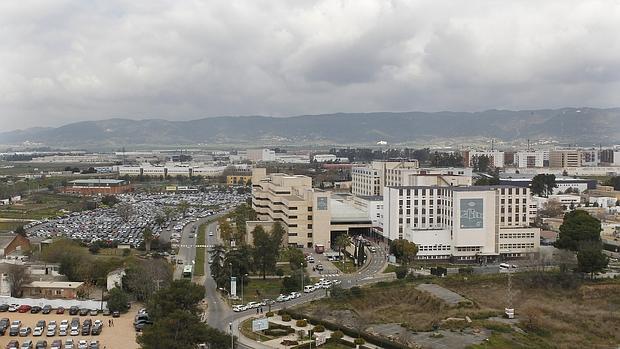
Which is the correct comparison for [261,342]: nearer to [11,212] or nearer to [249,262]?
[249,262]

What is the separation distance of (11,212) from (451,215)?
33146 millimetres

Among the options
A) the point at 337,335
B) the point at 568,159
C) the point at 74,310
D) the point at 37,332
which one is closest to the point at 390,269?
the point at 337,335

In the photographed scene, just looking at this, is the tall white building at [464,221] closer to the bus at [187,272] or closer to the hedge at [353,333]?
the bus at [187,272]

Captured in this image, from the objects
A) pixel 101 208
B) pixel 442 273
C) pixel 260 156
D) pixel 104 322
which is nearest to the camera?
pixel 104 322

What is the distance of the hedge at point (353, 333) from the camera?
707 inches

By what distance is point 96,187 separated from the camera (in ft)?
218

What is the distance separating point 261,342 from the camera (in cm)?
1850

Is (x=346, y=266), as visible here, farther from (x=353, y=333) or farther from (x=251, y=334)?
(x=251, y=334)

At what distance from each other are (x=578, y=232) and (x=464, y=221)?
4.97 meters

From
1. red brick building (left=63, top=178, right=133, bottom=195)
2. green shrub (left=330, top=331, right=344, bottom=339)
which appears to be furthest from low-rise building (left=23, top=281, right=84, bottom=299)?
red brick building (left=63, top=178, right=133, bottom=195)

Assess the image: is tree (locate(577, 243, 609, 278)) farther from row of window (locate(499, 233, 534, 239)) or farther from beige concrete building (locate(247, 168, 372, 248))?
beige concrete building (locate(247, 168, 372, 248))

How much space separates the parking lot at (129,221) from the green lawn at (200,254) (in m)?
1.50

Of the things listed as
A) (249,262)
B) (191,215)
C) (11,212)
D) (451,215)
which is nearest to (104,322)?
(249,262)

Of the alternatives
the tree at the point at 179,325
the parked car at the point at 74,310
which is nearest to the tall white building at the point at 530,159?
the parked car at the point at 74,310
